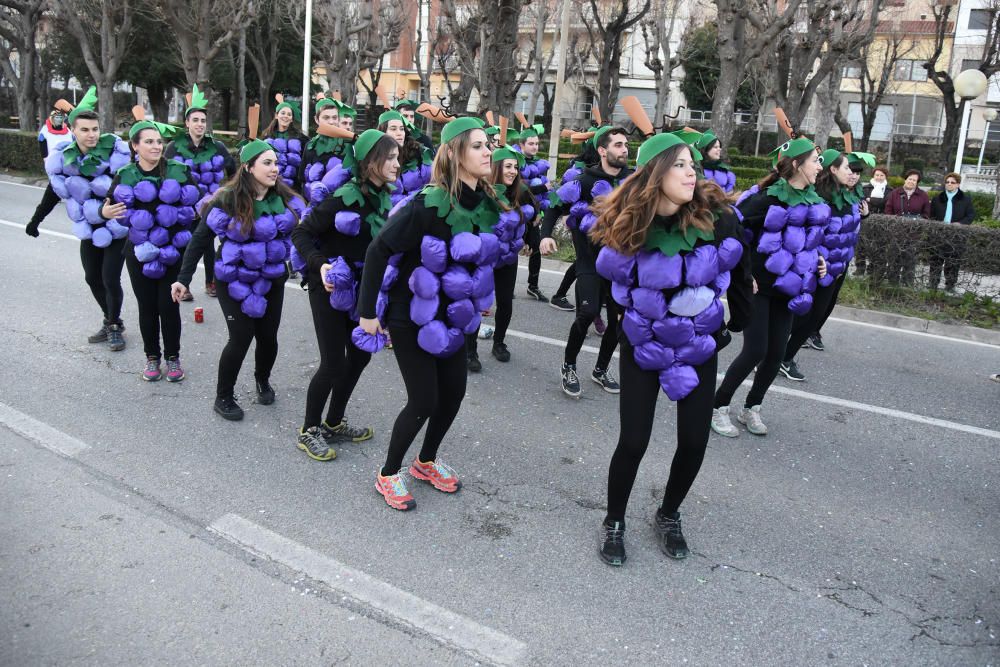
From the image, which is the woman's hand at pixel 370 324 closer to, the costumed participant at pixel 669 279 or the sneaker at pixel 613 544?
the costumed participant at pixel 669 279

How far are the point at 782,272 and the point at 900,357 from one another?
3273mm

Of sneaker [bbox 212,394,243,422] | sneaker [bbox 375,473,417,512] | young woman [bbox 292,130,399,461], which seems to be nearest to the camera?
sneaker [bbox 375,473,417,512]

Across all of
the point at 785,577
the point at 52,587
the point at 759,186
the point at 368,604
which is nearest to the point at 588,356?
the point at 759,186

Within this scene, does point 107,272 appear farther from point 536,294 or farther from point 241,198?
point 536,294

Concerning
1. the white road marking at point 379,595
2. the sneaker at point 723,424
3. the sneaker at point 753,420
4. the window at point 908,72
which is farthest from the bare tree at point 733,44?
the window at point 908,72

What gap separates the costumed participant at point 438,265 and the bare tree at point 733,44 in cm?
1161

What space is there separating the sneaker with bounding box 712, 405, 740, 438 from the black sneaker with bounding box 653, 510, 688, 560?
1529 mm

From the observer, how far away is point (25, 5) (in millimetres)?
24516

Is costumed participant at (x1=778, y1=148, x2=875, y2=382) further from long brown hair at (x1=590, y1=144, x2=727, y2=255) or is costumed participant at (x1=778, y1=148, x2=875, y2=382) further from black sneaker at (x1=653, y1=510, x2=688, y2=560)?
long brown hair at (x1=590, y1=144, x2=727, y2=255)

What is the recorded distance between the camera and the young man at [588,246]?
5.86 metres

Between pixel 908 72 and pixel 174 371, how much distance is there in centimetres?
5290

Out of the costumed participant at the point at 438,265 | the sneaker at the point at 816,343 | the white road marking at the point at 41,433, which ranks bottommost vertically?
the white road marking at the point at 41,433

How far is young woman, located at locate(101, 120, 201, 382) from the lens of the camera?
5.53 metres

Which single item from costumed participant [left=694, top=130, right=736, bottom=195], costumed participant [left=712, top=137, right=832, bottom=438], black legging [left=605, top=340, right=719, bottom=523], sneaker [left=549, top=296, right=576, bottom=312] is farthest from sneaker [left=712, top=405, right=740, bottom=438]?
sneaker [left=549, top=296, right=576, bottom=312]
